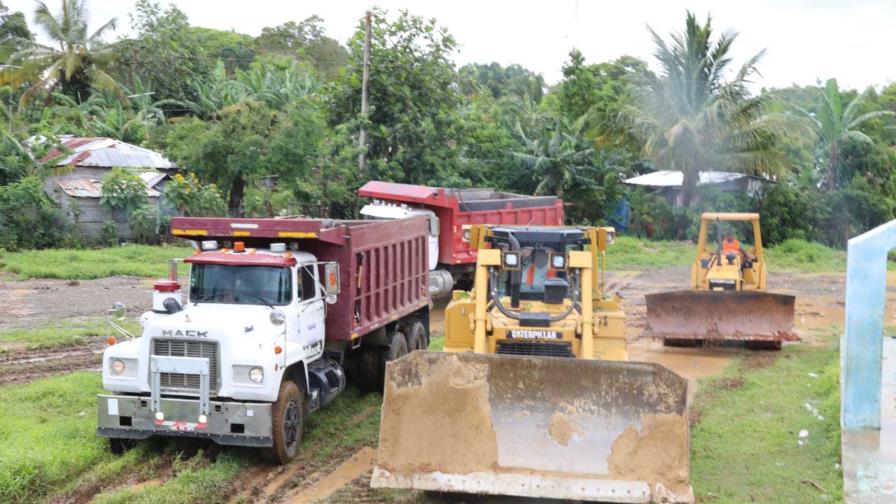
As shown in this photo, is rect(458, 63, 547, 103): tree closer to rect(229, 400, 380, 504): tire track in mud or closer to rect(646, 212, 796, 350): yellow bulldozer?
rect(646, 212, 796, 350): yellow bulldozer

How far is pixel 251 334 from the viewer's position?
9453 mm

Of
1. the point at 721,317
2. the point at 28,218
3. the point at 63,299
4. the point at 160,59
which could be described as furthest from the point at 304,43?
the point at 721,317

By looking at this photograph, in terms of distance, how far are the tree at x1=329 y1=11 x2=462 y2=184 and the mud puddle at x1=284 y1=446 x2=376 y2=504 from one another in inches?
720

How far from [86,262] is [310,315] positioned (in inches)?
614

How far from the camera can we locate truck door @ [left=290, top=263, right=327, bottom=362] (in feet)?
33.6

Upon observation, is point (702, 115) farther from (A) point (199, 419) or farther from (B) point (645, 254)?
(A) point (199, 419)

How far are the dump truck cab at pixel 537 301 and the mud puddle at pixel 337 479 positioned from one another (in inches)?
56.5

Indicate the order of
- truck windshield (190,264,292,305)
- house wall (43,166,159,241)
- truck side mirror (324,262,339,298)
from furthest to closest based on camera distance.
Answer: house wall (43,166,159,241) < truck side mirror (324,262,339,298) < truck windshield (190,264,292,305)

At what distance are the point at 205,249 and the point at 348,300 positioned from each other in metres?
1.67

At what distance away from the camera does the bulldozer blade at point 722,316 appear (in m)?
15.6

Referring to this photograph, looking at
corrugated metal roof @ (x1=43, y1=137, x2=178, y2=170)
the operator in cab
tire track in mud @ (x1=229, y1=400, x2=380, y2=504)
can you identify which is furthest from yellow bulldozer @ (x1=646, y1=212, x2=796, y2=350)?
corrugated metal roof @ (x1=43, y1=137, x2=178, y2=170)

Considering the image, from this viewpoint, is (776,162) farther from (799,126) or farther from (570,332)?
(570,332)

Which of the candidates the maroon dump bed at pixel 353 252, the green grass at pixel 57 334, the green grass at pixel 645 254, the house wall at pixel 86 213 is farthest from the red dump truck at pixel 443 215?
the house wall at pixel 86 213

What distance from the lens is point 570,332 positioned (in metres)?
9.41
